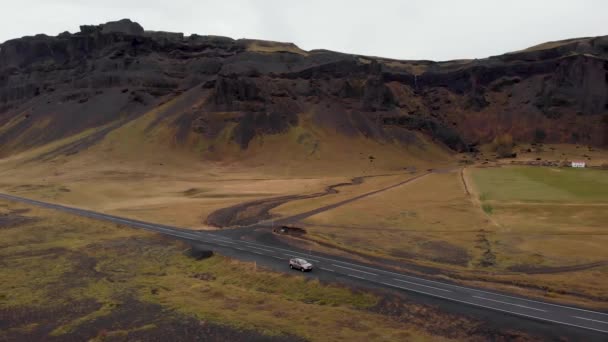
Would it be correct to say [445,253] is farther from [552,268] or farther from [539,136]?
[539,136]

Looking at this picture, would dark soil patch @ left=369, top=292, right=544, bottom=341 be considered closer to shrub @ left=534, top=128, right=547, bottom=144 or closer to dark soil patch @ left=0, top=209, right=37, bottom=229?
dark soil patch @ left=0, top=209, right=37, bottom=229

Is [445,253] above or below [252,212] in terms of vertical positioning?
above

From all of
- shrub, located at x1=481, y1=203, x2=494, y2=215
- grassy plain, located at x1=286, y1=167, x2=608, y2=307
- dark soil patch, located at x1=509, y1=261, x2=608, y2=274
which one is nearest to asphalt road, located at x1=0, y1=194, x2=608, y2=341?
grassy plain, located at x1=286, y1=167, x2=608, y2=307

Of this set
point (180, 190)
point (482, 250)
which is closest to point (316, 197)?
point (180, 190)

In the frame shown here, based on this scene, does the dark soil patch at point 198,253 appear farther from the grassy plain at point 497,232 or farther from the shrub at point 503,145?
the shrub at point 503,145

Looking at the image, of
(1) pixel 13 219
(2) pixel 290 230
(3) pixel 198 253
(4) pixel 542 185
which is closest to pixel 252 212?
(2) pixel 290 230

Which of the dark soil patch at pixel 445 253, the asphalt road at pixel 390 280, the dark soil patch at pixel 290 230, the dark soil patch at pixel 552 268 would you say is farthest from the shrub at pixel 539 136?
the asphalt road at pixel 390 280
